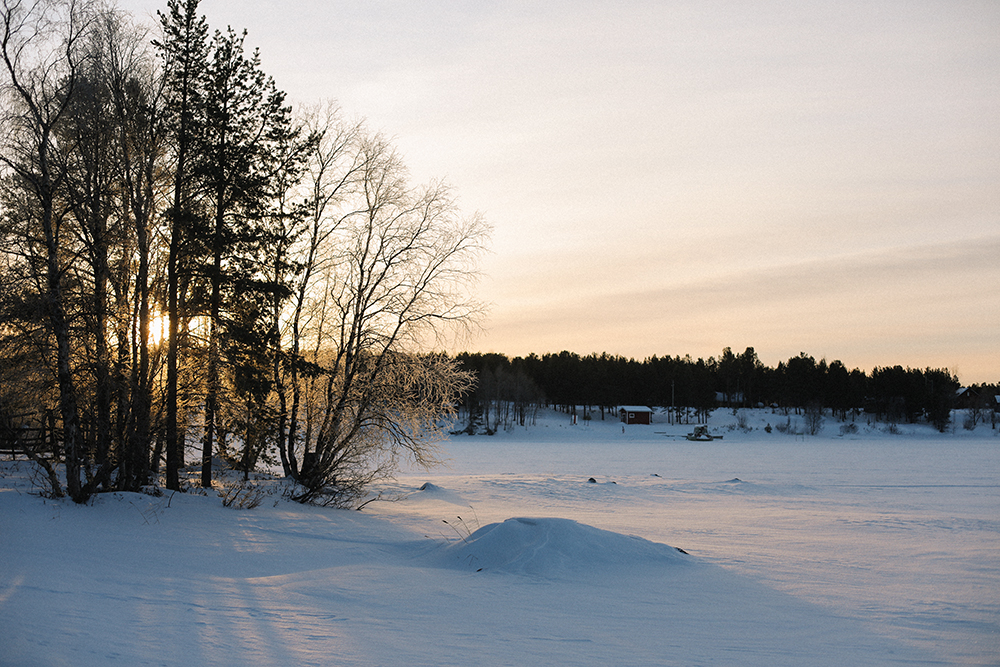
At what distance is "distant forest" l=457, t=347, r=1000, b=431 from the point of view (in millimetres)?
108375

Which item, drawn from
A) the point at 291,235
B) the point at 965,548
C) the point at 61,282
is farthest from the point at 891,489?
the point at 61,282

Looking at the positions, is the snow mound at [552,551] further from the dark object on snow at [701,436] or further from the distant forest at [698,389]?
the distant forest at [698,389]

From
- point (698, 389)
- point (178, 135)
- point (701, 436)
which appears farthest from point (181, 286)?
point (698, 389)

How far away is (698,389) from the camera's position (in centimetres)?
11669

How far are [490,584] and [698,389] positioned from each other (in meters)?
110

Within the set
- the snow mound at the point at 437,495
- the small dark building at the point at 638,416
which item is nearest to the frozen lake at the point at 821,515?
the snow mound at the point at 437,495

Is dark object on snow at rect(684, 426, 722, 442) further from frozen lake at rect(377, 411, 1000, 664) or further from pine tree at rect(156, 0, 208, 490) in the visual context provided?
pine tree at rect(156, 0, 208, 490)

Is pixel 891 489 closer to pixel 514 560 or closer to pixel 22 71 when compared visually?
pixel 514 560

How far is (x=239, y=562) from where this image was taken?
41.1 feet

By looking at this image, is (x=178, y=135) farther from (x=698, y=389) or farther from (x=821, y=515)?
(x=698, y=389)

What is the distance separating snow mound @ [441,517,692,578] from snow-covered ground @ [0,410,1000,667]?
5 centimetres

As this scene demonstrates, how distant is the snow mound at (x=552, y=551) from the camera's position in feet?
42.1

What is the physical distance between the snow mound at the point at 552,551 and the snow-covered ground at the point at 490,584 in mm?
48

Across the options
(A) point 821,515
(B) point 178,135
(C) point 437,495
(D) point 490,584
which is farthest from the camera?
(C) point 437,495
